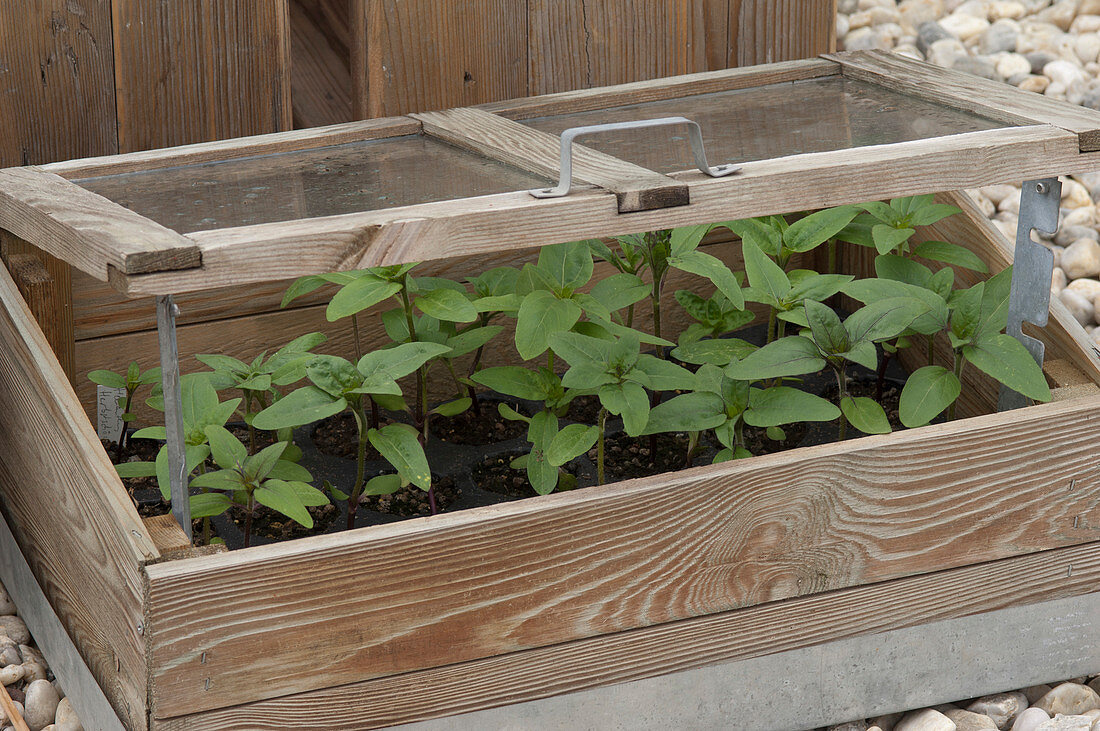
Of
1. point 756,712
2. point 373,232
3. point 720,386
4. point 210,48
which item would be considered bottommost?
point 756,712

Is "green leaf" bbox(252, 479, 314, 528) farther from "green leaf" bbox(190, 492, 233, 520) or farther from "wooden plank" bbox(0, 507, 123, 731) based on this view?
"wooden plank" bbox(0, 507, 123, 731)

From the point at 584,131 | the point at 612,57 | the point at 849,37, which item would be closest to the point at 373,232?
the point at 584,131

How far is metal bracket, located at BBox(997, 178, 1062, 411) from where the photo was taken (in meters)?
1.67

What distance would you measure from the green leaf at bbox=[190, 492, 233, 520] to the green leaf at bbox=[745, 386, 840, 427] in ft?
2.07

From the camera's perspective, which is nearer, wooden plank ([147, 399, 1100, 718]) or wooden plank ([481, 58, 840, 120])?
wooden plank ([147, 399, 1100, 718])

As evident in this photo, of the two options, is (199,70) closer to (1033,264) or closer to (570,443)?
(570,443)

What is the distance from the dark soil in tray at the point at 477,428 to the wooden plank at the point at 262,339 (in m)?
0.12

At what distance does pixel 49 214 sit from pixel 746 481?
0.83m

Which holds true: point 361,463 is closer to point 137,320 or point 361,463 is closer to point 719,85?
point 137,320

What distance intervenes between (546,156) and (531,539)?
0.47m

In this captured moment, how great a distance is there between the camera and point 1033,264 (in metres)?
1.68

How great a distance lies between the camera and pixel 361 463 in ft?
5.30

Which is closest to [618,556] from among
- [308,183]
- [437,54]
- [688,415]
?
[688,415]

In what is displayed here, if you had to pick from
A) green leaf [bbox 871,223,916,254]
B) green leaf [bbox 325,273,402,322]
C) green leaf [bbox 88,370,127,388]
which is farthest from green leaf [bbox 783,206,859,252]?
green leaf [bbox 88,370,127,388]
